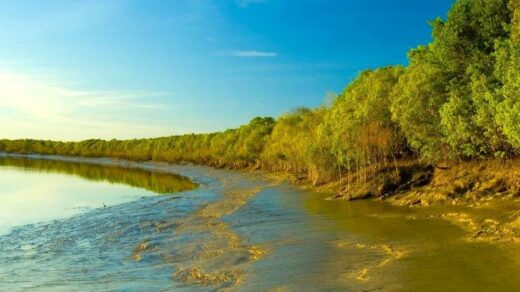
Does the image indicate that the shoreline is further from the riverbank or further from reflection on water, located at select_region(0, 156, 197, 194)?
reflection on water, located at select_region(0, 156, 197, 194)

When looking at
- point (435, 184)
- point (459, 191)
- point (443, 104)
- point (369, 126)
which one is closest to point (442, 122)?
point (443, 104)

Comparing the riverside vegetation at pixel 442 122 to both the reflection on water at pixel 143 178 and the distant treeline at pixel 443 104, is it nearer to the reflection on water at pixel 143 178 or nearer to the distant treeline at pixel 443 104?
the distant treeline at pixel 443 104

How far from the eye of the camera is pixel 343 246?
23.6m

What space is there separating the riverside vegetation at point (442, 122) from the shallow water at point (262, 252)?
4486 millimetres

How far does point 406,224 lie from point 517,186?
8067 millimetres

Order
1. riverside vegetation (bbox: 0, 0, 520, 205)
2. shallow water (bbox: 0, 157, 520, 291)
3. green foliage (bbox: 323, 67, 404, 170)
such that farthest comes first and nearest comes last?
green foliage (bbox: 323, 67, 404, 170)
riverside vegetation (bbox: 0, 0, 520, 205)
shallow water (bbox: 0, 157, 520, 291)

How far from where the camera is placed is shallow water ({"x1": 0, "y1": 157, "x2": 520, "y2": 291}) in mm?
17188

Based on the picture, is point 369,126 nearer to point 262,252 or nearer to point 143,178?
point 262,252

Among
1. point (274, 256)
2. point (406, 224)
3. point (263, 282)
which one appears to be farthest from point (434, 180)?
point (263, 282)

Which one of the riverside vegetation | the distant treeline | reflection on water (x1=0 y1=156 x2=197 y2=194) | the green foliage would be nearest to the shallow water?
the riverside vegetation

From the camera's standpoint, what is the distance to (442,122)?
34250 mm

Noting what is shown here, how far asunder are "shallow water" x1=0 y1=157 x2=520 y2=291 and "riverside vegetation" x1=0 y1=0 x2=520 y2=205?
4.49 meters

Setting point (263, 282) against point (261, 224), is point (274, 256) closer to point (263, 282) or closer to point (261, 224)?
point (263, 282)

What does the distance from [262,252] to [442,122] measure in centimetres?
1726
